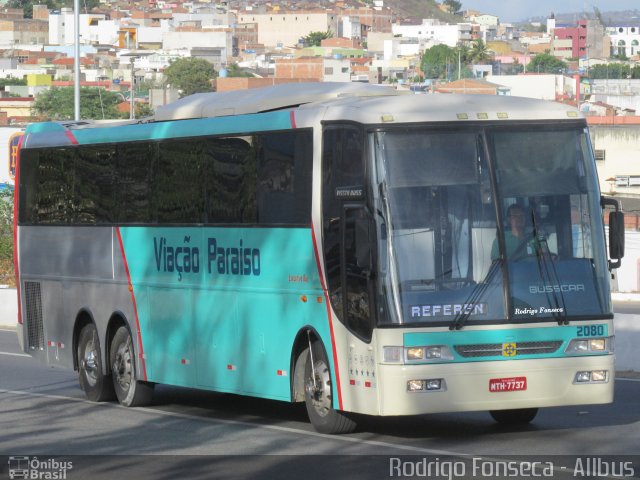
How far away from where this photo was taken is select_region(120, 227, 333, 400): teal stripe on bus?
43.1 feet

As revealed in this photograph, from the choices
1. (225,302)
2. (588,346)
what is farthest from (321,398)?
(588,346)

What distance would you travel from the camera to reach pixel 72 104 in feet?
358

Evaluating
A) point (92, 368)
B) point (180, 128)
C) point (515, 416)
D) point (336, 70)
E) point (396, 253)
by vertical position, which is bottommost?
point (336, 70)

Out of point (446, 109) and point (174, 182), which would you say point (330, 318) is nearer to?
point (446, 109)

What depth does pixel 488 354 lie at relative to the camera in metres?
12.0

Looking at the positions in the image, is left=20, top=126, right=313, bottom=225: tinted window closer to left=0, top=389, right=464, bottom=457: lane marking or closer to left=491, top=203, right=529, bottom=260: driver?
left=491, top=203, right=529, bottom=260: driver

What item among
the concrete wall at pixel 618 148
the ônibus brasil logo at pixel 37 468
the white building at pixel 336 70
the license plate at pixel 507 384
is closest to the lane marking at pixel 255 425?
the license plate at pixel 507 384

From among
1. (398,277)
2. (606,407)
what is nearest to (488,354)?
(398,277)

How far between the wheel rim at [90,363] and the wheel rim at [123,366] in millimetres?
496

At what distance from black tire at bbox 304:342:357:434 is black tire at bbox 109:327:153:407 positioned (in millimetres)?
3802

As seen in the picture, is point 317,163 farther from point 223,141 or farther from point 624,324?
point 624,324

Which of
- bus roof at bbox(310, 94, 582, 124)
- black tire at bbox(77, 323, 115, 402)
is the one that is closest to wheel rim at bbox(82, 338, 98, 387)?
black tire at bbox(77, 323, 115, 402)

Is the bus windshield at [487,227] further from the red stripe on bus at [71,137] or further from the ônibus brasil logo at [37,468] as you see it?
the red stripe on bus at [71,137]

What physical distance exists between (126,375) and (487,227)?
601cm
